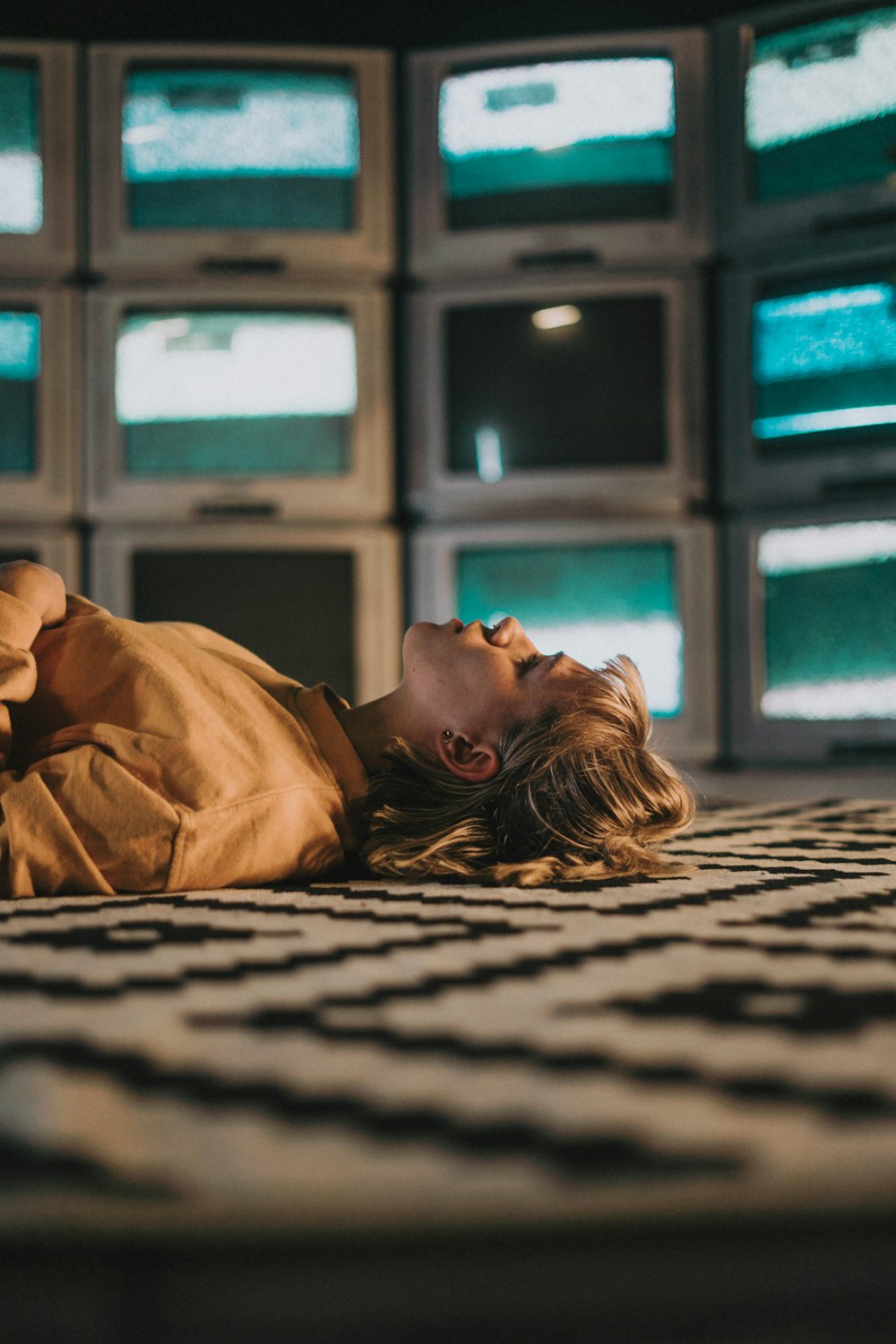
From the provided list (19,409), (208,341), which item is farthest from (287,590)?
(19,409)

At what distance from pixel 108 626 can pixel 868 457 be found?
1.42 meters

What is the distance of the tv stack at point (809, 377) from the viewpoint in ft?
6.57

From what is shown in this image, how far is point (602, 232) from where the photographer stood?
2.11m

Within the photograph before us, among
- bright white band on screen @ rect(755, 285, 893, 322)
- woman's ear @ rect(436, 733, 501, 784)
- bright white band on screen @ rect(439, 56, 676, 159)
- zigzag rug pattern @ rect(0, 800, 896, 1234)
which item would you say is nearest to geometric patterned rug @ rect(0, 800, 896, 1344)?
zigzag rug pattern @ rect(0, 800, 896, 1234)

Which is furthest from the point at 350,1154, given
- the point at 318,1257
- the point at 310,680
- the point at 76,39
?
the point at 76,39

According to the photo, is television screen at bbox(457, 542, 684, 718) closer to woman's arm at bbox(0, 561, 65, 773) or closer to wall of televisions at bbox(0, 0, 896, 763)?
wall of televisions at bbox(0, 0, 896, 763)

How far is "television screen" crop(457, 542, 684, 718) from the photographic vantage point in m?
2.10

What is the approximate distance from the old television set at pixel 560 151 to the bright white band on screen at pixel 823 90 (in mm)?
106

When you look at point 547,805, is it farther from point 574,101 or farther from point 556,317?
point 574,101

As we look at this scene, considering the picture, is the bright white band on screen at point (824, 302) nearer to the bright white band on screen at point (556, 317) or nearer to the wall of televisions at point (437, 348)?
the wall of televisions at point (437, 348)

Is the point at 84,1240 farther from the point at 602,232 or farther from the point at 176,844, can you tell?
the point at 602,232

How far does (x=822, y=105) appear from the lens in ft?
6.72

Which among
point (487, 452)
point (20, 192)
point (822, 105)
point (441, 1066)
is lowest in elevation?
point (441, 1066)

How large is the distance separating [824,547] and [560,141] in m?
0.87
